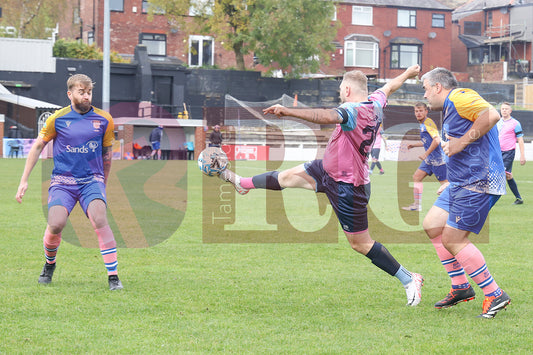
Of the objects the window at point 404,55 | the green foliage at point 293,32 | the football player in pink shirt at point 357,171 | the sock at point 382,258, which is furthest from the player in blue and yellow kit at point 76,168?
the window at point 404,55

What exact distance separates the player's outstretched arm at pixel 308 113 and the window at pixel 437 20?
62.5 meters

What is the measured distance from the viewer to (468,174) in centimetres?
631

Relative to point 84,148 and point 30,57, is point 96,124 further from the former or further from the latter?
point 30,57

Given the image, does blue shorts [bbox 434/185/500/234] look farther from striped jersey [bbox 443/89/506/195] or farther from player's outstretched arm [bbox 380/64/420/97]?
player's outstretched arm [bbox 380/64/420/97]

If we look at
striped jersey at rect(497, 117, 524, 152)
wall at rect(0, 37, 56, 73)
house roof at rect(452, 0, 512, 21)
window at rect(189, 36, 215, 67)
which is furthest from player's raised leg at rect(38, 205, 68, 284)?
house roof at rect(452, 0, 512, 21)

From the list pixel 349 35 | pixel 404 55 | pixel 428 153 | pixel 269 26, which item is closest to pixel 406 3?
pixel 404 55

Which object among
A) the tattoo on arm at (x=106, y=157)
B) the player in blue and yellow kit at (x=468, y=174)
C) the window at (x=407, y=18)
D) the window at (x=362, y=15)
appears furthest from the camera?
the window at (x=407, y=18)

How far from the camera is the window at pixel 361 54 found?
61.8 m

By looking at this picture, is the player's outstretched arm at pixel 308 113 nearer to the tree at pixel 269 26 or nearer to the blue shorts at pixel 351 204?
the blue shorts at pixel 351 204

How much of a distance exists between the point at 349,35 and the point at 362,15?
92.1 inches

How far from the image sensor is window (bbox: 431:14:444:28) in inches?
2549

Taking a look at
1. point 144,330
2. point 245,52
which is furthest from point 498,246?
point 245,52

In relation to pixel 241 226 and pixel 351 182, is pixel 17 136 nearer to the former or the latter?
pixel 241 226

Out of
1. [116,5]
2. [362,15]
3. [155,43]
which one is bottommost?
[155,43]
